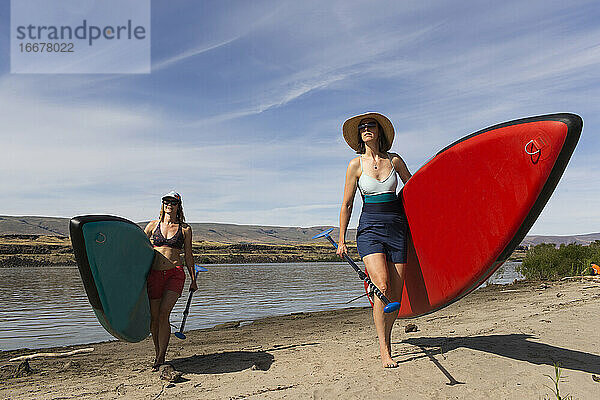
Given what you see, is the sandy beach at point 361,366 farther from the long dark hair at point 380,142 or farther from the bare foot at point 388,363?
the long dark hair at point 380,142

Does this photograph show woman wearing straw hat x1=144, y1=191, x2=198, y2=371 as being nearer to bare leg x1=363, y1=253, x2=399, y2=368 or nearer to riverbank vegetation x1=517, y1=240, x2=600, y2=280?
bare leg x1=363, y1=253, x2=399, y2=368

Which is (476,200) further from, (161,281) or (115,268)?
(115,268)

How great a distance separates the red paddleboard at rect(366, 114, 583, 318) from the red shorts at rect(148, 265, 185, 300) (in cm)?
247

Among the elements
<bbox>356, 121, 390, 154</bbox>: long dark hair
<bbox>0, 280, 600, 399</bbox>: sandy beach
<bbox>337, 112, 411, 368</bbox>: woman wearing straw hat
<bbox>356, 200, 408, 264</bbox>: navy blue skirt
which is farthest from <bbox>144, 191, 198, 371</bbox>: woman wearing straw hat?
<bbox>356, 121, 390, 154</bbox>: long dark hair

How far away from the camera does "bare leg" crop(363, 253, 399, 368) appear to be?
4.21 meters

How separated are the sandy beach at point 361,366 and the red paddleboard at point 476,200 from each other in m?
0.78

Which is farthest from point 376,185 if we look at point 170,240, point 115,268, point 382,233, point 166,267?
point 115,268

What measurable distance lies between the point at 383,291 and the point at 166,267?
91.5 inches

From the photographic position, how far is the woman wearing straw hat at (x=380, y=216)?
4289 millimetres

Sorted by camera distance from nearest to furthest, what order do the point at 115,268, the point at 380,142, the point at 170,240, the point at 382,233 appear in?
the point at 382,233 → the point at 380,142 → the point at 115,268 → the point at 170,240

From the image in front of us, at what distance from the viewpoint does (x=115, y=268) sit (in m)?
4.83

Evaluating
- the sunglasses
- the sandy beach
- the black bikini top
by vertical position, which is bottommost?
the sandy beach

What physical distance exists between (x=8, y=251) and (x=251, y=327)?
57.4 metres

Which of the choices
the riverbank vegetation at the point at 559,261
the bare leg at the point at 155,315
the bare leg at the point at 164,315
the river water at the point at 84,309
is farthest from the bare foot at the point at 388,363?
the riverbank vegetation at the point at 559,261
